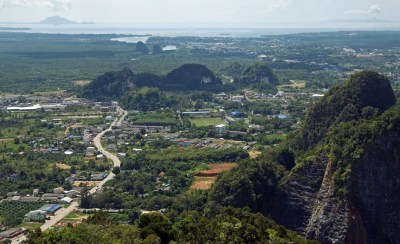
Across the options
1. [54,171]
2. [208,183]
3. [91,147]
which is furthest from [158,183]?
[91,147]

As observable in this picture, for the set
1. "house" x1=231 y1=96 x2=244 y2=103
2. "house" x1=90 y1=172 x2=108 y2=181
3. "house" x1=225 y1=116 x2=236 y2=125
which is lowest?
"house" x1=90 y1=172 x2=108 y2=181

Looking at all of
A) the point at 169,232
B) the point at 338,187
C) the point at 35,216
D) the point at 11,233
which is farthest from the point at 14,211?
the point at 338,187

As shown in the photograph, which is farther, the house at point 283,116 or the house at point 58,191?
the house at point 283,116

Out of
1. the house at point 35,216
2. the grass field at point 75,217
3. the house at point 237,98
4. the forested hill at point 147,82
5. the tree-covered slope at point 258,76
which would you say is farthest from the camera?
Answer: the tree-covered slope at point 258,76

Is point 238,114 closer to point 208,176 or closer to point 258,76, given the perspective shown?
point 208,176

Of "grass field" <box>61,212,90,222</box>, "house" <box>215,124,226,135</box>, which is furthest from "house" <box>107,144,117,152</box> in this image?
"grass field" <box>61,212,90,222</box>

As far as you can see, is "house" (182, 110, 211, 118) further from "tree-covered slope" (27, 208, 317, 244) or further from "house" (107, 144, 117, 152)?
"tree-covered slope" (27, 208, 317, 244)

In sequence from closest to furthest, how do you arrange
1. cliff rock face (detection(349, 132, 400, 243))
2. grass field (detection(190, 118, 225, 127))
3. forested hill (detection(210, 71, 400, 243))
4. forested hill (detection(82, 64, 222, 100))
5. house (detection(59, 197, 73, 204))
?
forested hill (detection(210, 71, 400, 243)) → cliff rock face (detection(349, 132, 400, 243)) → house (detection(59, 197, 73, 204)) → grass field (detection(190, 118, 225, 127)) → forested hill (detection(82, 64, 222, 100))

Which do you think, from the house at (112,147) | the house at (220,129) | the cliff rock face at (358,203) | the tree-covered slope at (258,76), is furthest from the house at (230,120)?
the cliff rock face at (358,203)

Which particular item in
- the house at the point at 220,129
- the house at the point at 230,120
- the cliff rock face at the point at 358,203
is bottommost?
the house at the point at 230,120

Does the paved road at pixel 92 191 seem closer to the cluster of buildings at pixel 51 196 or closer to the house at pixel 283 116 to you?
the cluster of buildings at pixel 51 196
